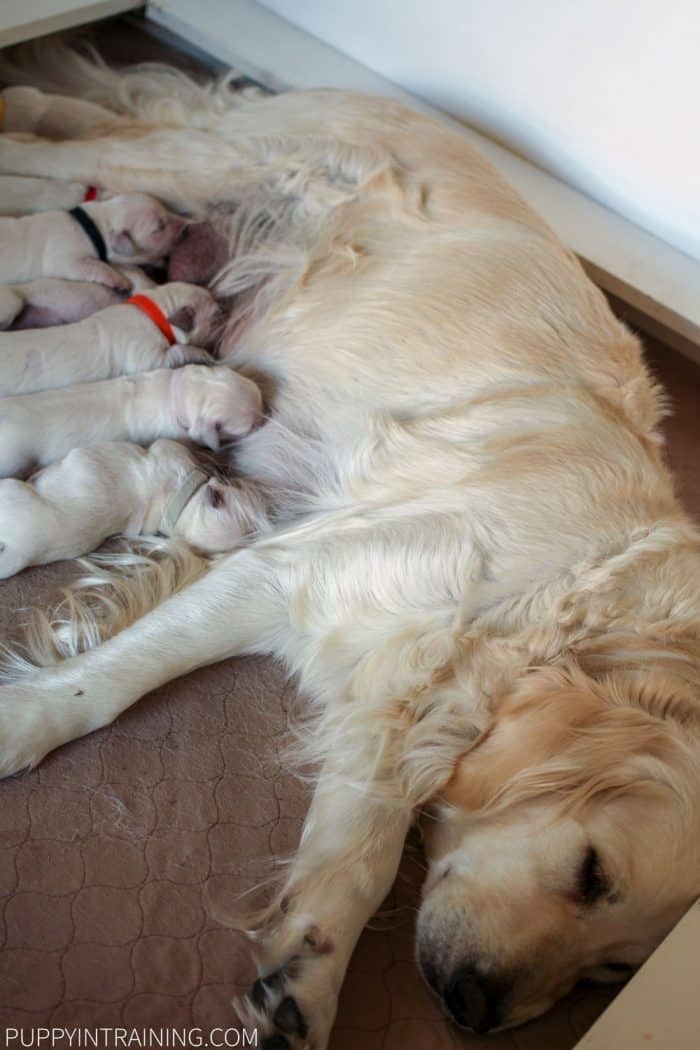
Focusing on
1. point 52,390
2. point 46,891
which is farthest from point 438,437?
point 46,891

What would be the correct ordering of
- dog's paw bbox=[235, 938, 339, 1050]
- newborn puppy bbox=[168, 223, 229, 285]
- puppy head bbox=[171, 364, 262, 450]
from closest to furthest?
dog's paw bbox=[235, 938, 339, 1050] < puppy head bbox=[171, 364, 262, 450] < newborn puppy bbox=[168, 223, 229, 285]

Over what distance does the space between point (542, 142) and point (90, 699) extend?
2.09m

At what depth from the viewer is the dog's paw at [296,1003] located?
134cm

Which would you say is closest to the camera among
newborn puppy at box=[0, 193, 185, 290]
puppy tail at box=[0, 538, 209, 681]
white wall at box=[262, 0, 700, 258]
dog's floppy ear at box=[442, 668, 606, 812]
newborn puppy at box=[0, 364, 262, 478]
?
dog's floppy ear at box=[442, 668, 606, 812]

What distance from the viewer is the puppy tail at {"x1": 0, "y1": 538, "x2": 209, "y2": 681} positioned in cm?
171

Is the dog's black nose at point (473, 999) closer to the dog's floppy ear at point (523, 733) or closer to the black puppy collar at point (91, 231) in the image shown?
the dog's floppy ear at point (523, 733)

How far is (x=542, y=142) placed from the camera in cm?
292

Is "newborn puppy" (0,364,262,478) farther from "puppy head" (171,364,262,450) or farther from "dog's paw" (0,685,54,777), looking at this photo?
"dog's paw" (0,685,54,777)

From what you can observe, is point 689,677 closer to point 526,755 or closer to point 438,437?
point 526,755

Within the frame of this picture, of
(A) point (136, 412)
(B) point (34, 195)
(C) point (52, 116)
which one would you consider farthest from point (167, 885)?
(C) point (52, 116)

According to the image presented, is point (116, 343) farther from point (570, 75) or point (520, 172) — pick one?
point (570, 75)

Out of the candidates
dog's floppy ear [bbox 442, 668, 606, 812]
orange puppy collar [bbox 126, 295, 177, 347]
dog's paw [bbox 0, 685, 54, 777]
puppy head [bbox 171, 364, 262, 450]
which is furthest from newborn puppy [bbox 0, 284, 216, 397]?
dog's floppy ear [bbox 442, 668, 606, 812]

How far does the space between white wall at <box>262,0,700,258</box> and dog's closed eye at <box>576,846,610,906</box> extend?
1972mm

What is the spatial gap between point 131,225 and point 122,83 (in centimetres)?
71
